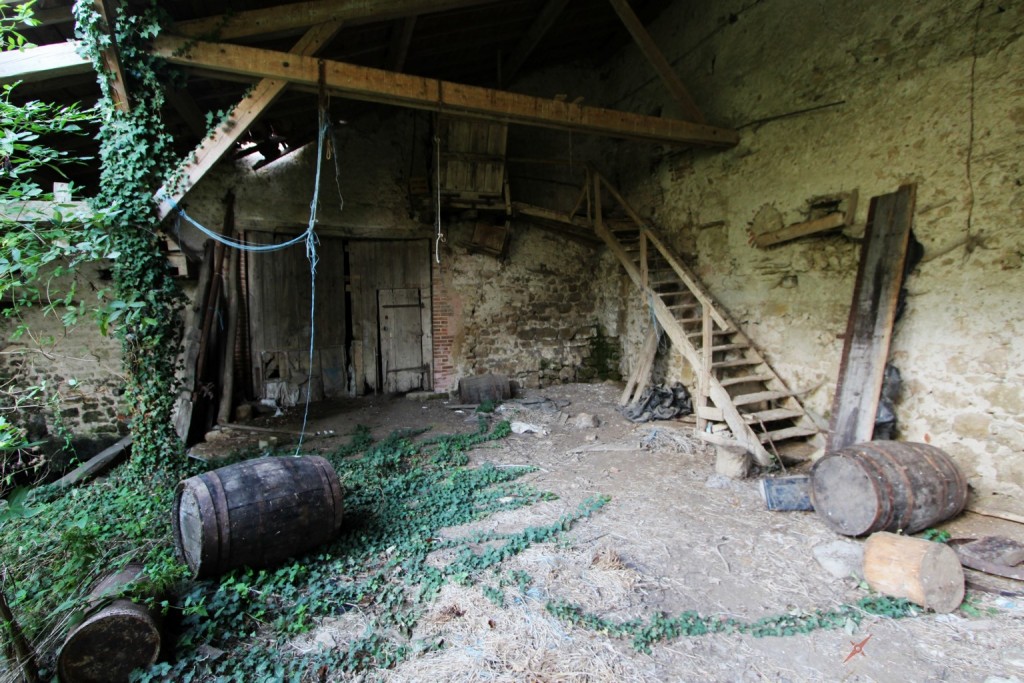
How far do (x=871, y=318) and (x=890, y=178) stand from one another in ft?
4.29

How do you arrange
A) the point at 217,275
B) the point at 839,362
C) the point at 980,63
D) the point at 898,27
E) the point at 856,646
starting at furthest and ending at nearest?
the point at 217,275 → the point at 839,362 → the point at 898,27 → the point at 980,63 → the point at 856,646

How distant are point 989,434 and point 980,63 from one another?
2.97m

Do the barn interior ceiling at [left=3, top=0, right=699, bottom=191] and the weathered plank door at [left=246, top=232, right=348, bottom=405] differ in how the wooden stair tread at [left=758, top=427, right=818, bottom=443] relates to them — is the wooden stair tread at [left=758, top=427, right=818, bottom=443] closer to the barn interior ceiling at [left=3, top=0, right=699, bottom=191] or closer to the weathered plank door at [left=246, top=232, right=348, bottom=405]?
the barn interior ceiling at [left=3, top=0, right=699, bottom=191]

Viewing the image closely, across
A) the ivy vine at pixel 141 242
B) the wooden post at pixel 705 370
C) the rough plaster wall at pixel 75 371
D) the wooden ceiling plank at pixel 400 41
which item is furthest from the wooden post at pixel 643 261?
the rough plaster wall at pixel 75 371

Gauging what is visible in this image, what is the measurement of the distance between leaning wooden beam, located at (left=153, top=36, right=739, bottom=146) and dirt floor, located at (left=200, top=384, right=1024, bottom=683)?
3641 millimetres

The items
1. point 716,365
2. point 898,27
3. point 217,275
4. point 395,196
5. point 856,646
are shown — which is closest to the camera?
point 856,646

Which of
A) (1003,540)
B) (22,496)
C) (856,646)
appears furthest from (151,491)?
(1003,540)

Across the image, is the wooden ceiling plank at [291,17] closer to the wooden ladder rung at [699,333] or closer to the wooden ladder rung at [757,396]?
the wooden ladder rung at [699,333]

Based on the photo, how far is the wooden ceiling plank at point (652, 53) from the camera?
195 inches

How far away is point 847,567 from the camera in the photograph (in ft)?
10.4

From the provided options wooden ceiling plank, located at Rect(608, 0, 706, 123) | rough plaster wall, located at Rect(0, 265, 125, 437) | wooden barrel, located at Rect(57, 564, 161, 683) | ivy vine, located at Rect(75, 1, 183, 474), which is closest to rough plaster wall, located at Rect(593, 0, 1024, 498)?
wooden ceiling plank, located at Rect(608, 0, 706, 123)

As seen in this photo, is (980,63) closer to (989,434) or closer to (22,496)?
(989,434)

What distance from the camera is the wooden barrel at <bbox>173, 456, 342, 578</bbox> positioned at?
2.78 m

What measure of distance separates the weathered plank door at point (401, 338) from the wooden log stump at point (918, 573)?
630cm
